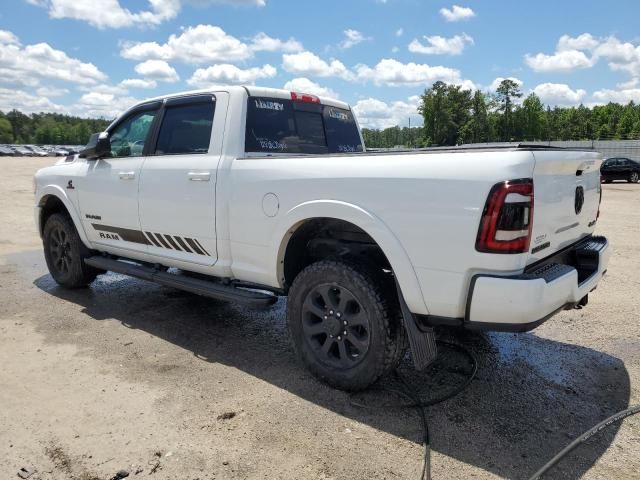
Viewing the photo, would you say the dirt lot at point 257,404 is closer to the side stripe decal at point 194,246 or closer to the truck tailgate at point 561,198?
the side stripe decal at point 194,246

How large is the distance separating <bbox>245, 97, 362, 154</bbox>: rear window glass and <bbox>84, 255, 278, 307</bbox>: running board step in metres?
1.13

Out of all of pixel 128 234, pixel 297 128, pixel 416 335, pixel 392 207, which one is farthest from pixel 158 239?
pixel 416 335

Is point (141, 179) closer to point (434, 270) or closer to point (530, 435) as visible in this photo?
point (434, 270)

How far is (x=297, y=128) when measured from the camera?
15.0 feet

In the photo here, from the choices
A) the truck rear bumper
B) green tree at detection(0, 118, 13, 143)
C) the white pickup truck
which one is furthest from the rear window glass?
green tree at detection(0, 118, 13, 143)

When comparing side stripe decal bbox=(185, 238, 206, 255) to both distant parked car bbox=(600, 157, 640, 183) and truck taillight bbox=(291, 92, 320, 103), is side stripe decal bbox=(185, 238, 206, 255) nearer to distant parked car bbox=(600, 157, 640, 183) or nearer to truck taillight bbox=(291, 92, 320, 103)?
truck taillight bbox=(291, 92, 320, 103)

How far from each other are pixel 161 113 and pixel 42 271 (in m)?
3.53

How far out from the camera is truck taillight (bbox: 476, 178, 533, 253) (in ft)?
8.43

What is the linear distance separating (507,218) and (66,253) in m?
5.05

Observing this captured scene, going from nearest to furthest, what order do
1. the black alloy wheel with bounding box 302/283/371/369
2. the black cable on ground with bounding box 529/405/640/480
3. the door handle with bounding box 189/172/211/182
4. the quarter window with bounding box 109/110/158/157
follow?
the black cable on ground with bounding box 529/405/640/480, the black alloy wheel with bounding box 302/283/371/369, the door handle with bounding box 189/172/211/182, the quarter window with bounding box 109/110/158/157

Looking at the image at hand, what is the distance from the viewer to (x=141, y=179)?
4590 millimetres

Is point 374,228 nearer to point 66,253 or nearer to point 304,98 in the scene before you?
point 304,98

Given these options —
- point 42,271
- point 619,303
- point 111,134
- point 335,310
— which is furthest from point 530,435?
point 42,271

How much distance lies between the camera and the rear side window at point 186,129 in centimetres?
425
